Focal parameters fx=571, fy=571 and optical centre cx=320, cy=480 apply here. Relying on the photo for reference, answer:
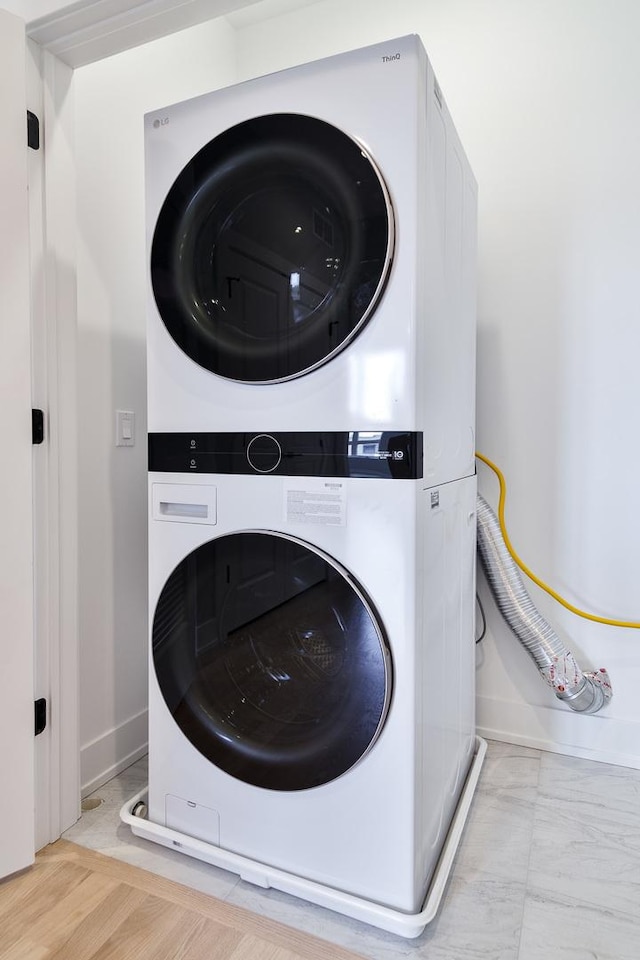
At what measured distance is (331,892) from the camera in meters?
1.20

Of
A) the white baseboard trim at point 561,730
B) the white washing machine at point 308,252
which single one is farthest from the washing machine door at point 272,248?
the white baseboard trim at point 561,730

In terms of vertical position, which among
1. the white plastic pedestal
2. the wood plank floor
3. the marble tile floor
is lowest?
the marble tile floor

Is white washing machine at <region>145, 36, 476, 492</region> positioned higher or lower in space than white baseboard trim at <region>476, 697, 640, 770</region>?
higher

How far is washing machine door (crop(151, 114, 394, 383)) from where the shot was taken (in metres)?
1.12

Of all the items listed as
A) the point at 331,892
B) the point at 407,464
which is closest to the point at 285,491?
the point at 407,464

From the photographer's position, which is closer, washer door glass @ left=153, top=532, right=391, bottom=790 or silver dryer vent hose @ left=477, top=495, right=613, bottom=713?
washer door glass @ left=153, top=532, right=391, bottom=790

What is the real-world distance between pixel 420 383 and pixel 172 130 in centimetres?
84

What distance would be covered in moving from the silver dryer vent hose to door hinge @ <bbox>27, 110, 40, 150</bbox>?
1.58 metres

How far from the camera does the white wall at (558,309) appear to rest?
177 cm

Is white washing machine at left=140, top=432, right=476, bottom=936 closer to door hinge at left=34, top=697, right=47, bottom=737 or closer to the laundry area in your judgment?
the laundry area

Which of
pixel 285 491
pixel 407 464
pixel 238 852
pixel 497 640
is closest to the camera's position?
pixel 407 464

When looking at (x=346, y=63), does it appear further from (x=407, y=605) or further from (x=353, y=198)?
(x=407, y=605)

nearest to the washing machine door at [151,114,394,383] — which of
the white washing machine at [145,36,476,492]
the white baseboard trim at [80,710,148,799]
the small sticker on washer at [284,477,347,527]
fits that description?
the white washing machine at [145,36,476,492]

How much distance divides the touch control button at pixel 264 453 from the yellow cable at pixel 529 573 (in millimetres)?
982
